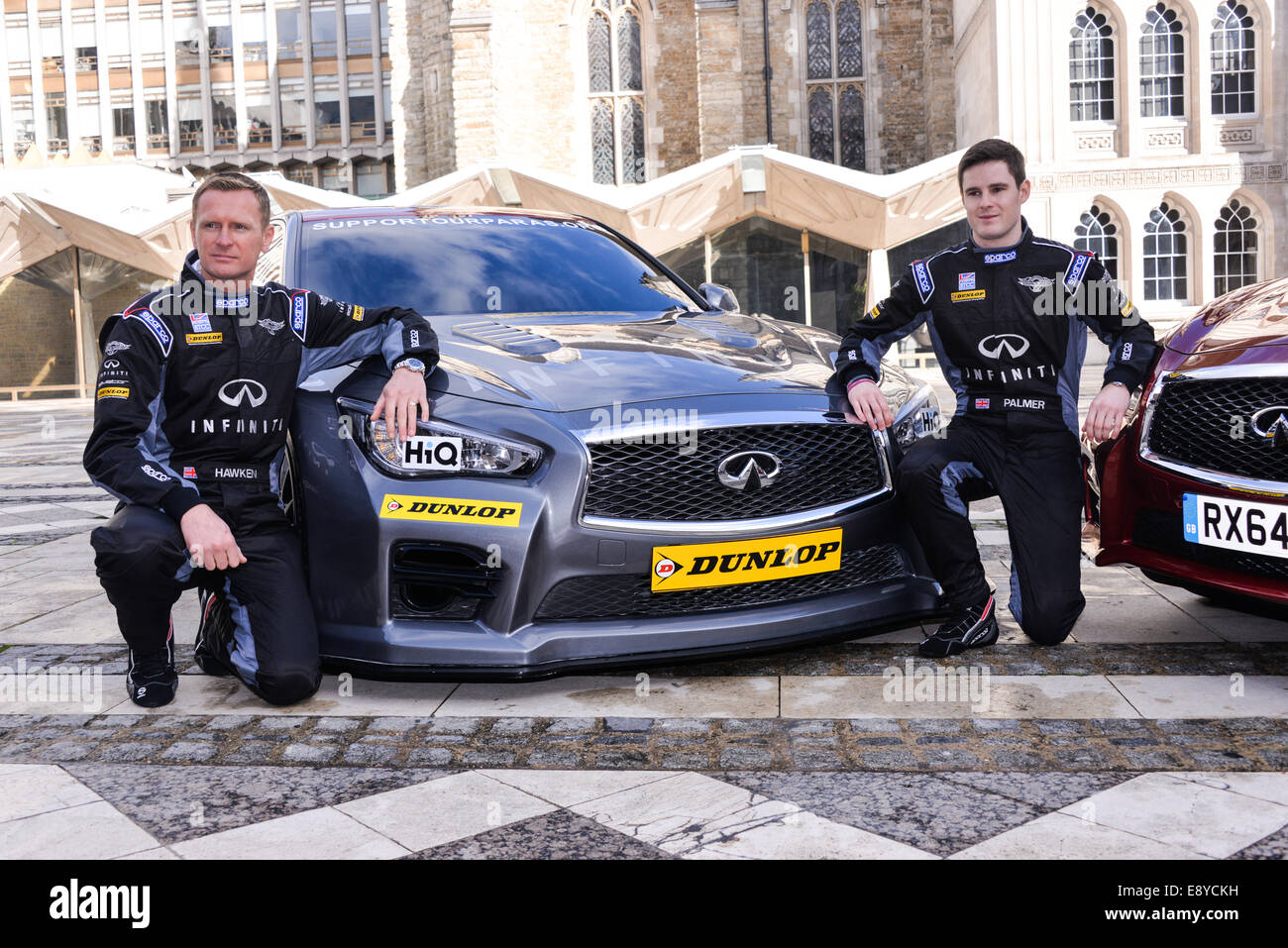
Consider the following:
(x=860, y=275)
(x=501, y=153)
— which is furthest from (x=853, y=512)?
(x=501, y=153)

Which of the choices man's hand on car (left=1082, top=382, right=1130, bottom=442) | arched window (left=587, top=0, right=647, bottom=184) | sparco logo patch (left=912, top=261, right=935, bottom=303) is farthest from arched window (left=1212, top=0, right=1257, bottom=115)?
man's hand on car (left=1082, top=382, right=1130, bottom=442)

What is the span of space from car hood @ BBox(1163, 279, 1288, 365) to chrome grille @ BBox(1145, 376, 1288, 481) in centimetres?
9

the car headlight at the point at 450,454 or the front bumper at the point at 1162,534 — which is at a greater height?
the car headlight at the point at 450,454

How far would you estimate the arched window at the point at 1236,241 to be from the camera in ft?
84.4

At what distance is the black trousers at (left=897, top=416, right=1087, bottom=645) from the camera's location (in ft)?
12.5

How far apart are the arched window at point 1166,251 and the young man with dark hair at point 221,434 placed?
25.4 m

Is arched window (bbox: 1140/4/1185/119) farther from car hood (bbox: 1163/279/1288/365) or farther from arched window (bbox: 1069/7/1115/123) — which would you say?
car hood (bbox: 1163/279/1288/365)

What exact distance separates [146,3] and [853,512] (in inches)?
2231

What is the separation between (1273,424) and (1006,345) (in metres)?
0.92

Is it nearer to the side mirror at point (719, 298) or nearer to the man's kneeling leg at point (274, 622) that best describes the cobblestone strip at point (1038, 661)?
the man's kneeling leg at point (274, 622)

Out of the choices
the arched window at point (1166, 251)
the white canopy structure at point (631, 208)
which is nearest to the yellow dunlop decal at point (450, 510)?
the white canopy structure at point (631, 208)

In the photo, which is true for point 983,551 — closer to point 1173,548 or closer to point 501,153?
point 1173,548

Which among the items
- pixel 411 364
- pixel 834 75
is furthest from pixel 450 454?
pixel 834 75

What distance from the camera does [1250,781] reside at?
271 centimetres
